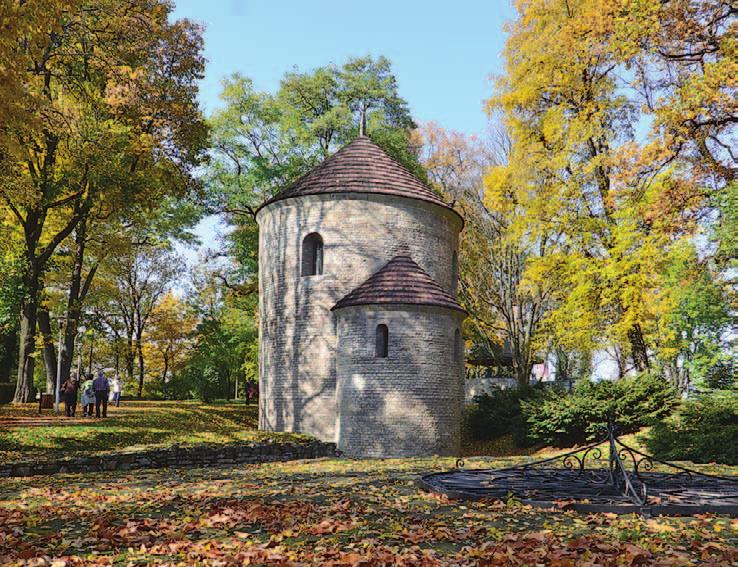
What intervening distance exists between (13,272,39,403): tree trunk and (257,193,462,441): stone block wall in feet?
26.6

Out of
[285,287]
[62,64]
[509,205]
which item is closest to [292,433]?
[285,287]

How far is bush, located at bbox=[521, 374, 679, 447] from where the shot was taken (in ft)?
65.5

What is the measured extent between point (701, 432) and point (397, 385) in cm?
812

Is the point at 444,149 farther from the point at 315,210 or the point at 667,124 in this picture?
the point at 667,124

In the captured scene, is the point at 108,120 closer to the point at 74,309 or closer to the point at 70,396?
the point at 74,309

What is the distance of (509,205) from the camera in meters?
26.5

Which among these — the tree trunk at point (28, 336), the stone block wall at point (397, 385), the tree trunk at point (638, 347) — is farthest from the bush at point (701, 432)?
the tree trunk at point (28, 336)

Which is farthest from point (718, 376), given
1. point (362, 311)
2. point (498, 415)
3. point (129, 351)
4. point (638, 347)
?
point (129, 351)

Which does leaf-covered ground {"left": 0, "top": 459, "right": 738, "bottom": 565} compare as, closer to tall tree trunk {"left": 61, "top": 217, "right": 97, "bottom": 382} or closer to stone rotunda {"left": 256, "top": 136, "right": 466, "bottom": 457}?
stone rotunda {"left": 256, "top": 136, "right": 466, "bottom": 457}

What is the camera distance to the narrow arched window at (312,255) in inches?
930

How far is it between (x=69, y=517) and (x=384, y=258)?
16.0m

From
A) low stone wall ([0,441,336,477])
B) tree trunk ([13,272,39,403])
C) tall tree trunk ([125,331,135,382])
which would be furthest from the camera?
tall tree trunk ([125,331,135,382])

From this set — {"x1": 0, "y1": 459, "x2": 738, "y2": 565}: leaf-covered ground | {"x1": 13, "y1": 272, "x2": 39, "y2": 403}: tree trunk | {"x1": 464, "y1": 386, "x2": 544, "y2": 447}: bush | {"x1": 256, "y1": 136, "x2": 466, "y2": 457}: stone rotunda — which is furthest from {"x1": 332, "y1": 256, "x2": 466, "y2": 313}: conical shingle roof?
{"x1": 13, "y1": 272, "x2": 39, "y2": 403}: tree trunk

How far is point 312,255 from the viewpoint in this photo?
A: 2384 cm
